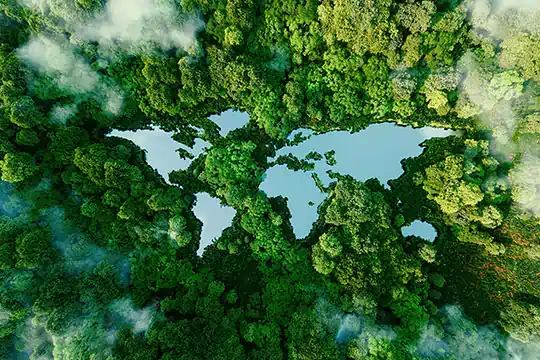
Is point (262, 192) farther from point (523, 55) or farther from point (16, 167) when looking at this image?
point (523, 55)

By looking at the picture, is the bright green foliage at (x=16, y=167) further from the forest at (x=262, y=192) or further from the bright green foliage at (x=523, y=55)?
the bright green foliage at (x=523, y=55)

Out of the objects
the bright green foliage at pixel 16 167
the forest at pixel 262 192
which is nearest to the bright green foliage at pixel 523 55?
the forest at pixel 262 192

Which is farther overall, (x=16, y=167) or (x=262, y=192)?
(x=262, y=192)

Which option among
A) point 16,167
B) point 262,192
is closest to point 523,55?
point 262,192

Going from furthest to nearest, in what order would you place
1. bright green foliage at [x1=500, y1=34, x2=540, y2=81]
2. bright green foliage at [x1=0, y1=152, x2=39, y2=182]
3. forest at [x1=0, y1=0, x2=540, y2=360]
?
bright green foliage at [x1=500, y1=34, x2=540, y2=81] < forest at [x1=0, y1=0, x2=540, y2=360] < bright green foliage at [x1=0, y1=152, x2=39, y2=182]

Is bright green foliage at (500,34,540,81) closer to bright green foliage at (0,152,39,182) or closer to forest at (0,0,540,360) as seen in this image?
forest at (0,0,540,360)

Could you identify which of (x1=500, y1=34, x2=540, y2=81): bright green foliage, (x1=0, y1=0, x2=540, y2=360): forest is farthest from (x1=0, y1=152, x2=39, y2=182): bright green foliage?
(x1=500, y1=34, x2=540, y2=81): bright green foliage

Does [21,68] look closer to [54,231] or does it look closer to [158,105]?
[158,105]

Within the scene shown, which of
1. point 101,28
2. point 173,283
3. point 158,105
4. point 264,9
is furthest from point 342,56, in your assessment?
point 173,283
